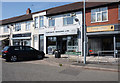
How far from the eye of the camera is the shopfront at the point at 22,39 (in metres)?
19.0

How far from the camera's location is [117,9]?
11633 millimetres

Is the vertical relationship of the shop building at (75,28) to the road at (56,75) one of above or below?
above

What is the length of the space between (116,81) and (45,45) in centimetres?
1260

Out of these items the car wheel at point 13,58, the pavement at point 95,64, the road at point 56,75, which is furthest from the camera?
the car wheel at point 13,58

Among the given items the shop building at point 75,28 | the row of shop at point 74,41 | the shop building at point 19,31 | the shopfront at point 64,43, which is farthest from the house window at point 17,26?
the shopfront at point 64,43

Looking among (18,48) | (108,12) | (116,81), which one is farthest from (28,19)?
(116,81)

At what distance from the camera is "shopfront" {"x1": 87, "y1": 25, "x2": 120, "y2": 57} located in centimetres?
1161

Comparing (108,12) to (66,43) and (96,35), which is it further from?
(66,43)

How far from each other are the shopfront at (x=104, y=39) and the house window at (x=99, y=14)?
1.14 meters

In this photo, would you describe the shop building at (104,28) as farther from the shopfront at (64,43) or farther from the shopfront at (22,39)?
the shopfront at (22,39)

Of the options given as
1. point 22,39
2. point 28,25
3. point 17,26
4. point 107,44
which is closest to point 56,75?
point 107,44

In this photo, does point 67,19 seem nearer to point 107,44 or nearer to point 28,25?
point 107,44

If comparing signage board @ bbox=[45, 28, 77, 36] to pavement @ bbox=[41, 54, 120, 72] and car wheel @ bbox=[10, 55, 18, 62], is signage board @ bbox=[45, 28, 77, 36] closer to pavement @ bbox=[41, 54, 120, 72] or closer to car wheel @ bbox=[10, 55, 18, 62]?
pavement @ bbox=[41, 54, 120, 72]

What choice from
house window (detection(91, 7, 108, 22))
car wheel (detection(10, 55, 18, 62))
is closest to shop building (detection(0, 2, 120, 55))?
house window (detection(91, 7, 108, 22))
